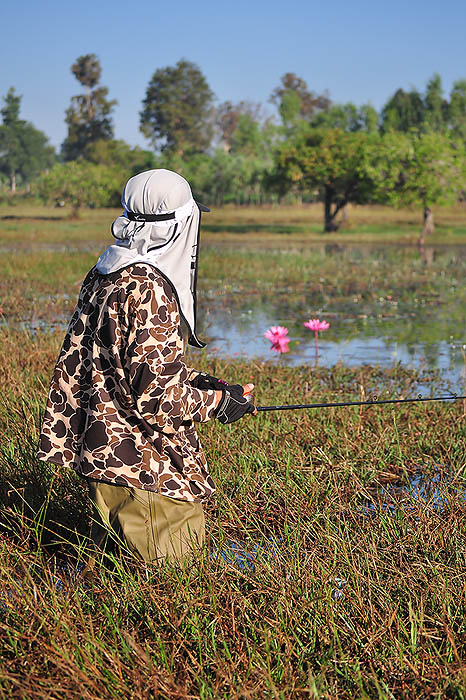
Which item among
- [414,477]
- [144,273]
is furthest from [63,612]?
[414,477]

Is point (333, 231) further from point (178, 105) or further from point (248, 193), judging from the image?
point (178, 105)

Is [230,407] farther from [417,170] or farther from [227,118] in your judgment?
[227,118]

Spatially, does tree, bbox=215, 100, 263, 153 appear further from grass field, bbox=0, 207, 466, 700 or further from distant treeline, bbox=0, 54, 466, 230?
grass field, bbox=0, 207, 466, 700

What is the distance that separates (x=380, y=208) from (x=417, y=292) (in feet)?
138

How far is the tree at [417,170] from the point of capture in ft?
120

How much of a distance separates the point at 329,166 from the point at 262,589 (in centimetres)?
3911

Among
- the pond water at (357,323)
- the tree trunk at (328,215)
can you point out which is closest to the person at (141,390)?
the pond water at (357,323)

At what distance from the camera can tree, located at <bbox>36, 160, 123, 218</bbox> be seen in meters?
57.7

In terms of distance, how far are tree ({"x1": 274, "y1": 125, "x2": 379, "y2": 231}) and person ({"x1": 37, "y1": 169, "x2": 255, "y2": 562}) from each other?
3714cm

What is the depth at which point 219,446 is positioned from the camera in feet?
14.3

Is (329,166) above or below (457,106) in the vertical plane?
below

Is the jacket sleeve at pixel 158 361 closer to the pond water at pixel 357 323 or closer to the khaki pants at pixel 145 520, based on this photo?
the khaki pants at pixel 145 520

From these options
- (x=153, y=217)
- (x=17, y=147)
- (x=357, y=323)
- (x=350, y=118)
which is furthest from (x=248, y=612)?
(x=17, y=147)

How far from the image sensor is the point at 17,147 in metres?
92.6
